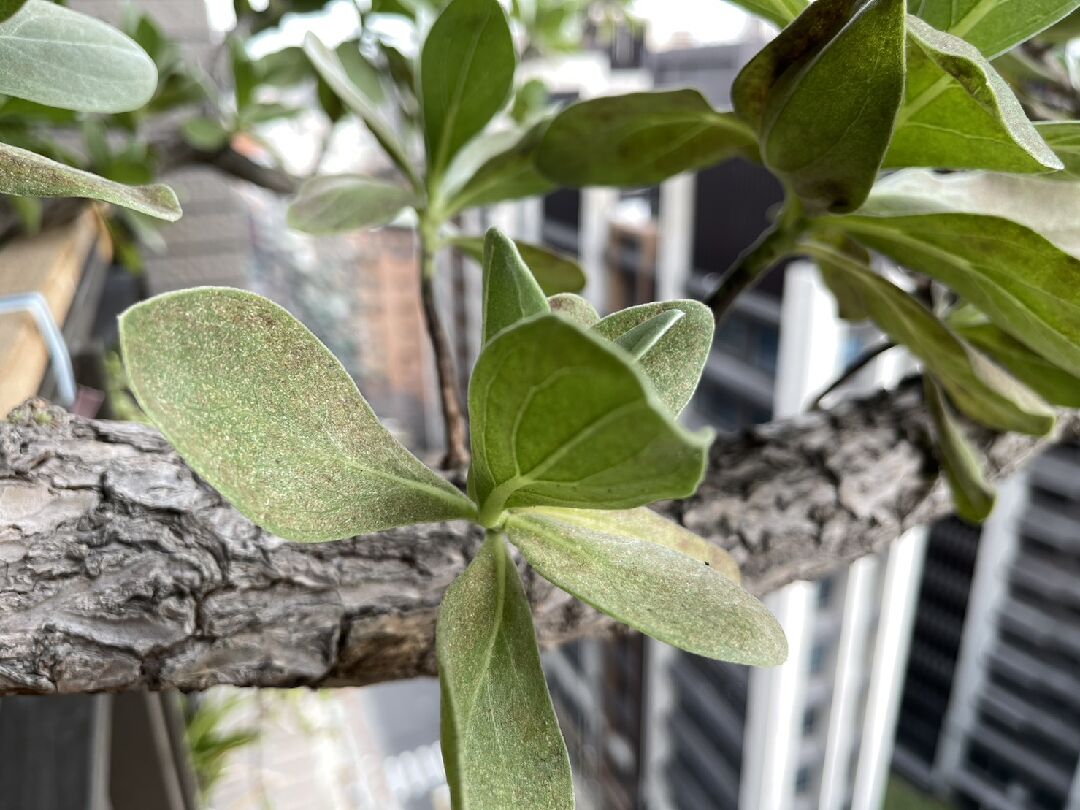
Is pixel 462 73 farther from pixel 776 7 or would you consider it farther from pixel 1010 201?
pixel 1010 201

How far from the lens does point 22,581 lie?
0.95 feet

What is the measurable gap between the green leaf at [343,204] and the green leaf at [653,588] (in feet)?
0.71

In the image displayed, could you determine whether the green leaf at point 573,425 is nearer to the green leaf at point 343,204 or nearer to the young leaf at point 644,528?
the young leaf at point 644,528

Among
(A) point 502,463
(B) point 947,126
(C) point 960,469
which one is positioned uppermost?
(B) point 947,126

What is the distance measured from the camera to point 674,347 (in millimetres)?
259

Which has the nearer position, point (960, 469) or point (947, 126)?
point (947, 126)

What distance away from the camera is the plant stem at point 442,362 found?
0.45m

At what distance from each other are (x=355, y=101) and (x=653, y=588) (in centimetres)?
32

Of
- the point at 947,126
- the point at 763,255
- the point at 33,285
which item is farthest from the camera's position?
the point at 33,285

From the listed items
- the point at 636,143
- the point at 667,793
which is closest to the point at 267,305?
the point at 636,143

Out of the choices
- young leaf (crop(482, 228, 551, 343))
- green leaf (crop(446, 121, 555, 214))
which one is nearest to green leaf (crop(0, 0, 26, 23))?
young leaf (crop(482, 228, 551, 343))

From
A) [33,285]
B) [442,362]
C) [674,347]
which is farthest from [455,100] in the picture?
[33,285]

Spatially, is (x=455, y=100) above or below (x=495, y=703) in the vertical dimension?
above

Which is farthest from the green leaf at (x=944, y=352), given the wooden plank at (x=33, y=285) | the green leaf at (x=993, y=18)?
the wooden plank at (x=33, y=285)
